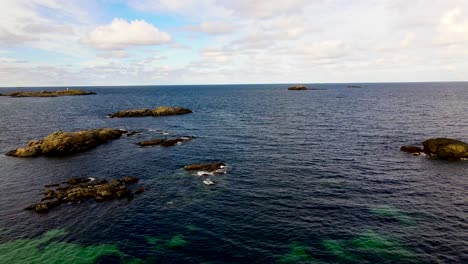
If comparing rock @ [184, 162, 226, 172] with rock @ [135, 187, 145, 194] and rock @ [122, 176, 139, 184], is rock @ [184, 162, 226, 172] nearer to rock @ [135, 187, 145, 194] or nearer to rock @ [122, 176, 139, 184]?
rock @ [122, 176, 139, 184]

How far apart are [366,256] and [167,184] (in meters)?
35.1

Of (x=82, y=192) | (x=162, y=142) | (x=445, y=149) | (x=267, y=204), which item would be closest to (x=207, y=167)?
(x=267, y=204)

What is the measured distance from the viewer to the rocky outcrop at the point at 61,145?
77938 millimetres

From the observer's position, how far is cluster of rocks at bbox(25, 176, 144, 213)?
4831 cm

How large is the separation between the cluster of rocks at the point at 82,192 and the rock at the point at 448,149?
64150mm

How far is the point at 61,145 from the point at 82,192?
115 feet

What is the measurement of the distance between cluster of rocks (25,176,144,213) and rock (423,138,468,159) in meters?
64.2

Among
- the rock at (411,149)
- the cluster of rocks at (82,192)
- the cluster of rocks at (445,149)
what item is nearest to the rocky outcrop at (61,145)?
the cluster of rocks at (82,192)

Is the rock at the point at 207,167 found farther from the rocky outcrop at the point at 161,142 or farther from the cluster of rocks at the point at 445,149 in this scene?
the cluster of rocks at the point at 445,149

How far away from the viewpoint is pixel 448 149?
69.0 m

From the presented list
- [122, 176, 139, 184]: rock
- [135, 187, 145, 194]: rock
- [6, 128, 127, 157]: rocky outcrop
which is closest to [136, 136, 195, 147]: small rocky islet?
[6, 128, 127, 157]: rocky outcrop

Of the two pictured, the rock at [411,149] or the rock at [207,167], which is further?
the rock at [411,149]

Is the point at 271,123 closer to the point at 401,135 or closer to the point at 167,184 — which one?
the point at 401,135

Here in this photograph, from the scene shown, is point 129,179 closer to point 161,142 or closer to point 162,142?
point 162,142
